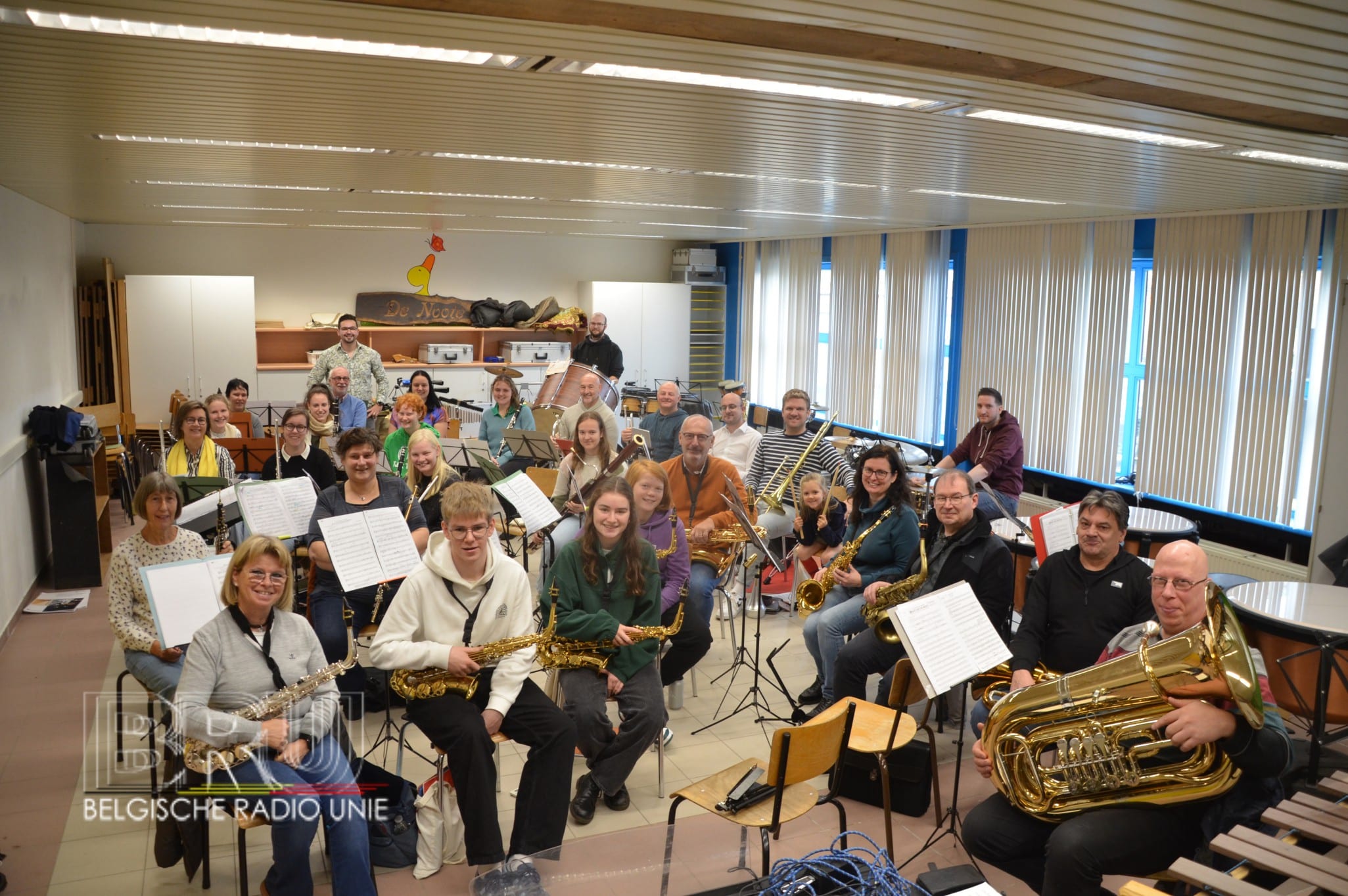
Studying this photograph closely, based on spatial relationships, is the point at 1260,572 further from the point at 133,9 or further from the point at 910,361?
the point at 133,9

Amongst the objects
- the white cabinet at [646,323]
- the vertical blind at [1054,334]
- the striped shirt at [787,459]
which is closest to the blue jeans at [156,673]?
the striped shirt at [787,459]

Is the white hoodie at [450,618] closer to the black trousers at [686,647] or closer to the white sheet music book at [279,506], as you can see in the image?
the black trousers at [686,647]

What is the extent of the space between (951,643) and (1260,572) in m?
4.48

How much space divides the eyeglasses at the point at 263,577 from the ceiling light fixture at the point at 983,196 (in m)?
4.53

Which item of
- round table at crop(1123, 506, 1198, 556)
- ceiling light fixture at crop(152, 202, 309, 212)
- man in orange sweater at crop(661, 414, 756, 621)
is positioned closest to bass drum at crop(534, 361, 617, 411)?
man in orange sweater at crop(661, 414, 756, 621)

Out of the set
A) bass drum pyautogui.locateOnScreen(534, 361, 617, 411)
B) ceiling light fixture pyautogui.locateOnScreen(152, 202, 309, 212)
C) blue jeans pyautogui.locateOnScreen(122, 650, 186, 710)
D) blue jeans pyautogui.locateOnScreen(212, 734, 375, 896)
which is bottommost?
blue jeans pyautogui.locateOnScreen(212, 734, 375, 896)

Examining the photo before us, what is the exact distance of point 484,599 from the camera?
3.78 meters

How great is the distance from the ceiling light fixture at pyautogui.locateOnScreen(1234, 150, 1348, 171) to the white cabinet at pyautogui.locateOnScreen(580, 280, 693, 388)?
9.51 metres

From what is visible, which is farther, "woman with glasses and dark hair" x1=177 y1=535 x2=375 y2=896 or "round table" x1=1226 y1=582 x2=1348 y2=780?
"round table" x1=1226 y1=582 x2=1348 y2=780

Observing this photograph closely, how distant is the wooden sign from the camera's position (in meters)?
12.5

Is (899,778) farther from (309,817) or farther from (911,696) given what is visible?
(309,817)

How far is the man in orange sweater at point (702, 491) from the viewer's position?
217 inches

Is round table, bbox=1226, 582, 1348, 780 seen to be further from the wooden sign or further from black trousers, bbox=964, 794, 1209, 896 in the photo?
the wooden sign

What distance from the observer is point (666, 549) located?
4.87 m
